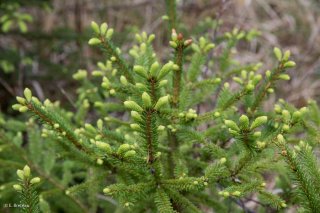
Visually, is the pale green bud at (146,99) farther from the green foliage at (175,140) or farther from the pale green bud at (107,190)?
the pale green bud at (107,190)

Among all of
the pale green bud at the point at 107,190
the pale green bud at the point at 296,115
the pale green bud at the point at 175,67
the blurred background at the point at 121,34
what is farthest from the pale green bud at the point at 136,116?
the blurred background at the point at 121,34

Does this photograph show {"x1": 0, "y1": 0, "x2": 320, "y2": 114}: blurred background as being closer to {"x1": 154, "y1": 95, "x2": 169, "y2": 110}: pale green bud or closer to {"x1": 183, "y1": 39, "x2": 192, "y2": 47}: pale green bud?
{"x1": 183, "y1": 39, "x2": 192, "y2": 47}: pale green bud

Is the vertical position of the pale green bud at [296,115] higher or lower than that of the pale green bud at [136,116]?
higher

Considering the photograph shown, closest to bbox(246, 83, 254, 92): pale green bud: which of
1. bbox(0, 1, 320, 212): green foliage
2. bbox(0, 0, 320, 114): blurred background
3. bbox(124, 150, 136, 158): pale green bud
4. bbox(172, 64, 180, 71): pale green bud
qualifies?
bbox(0, 1, 320, 212): green foliage

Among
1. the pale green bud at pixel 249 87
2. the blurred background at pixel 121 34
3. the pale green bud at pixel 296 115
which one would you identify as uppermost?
the blurred background at pixel 121 34

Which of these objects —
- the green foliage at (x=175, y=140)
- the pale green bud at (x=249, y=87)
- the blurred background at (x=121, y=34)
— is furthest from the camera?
the blurred background at (x=121, y=34)

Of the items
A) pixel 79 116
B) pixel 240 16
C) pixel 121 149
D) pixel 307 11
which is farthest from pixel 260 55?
pixel 121 149

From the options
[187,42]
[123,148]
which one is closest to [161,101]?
[123,148]

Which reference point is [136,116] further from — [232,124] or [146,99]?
[232,124]

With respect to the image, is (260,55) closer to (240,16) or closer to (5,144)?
(240,16)
